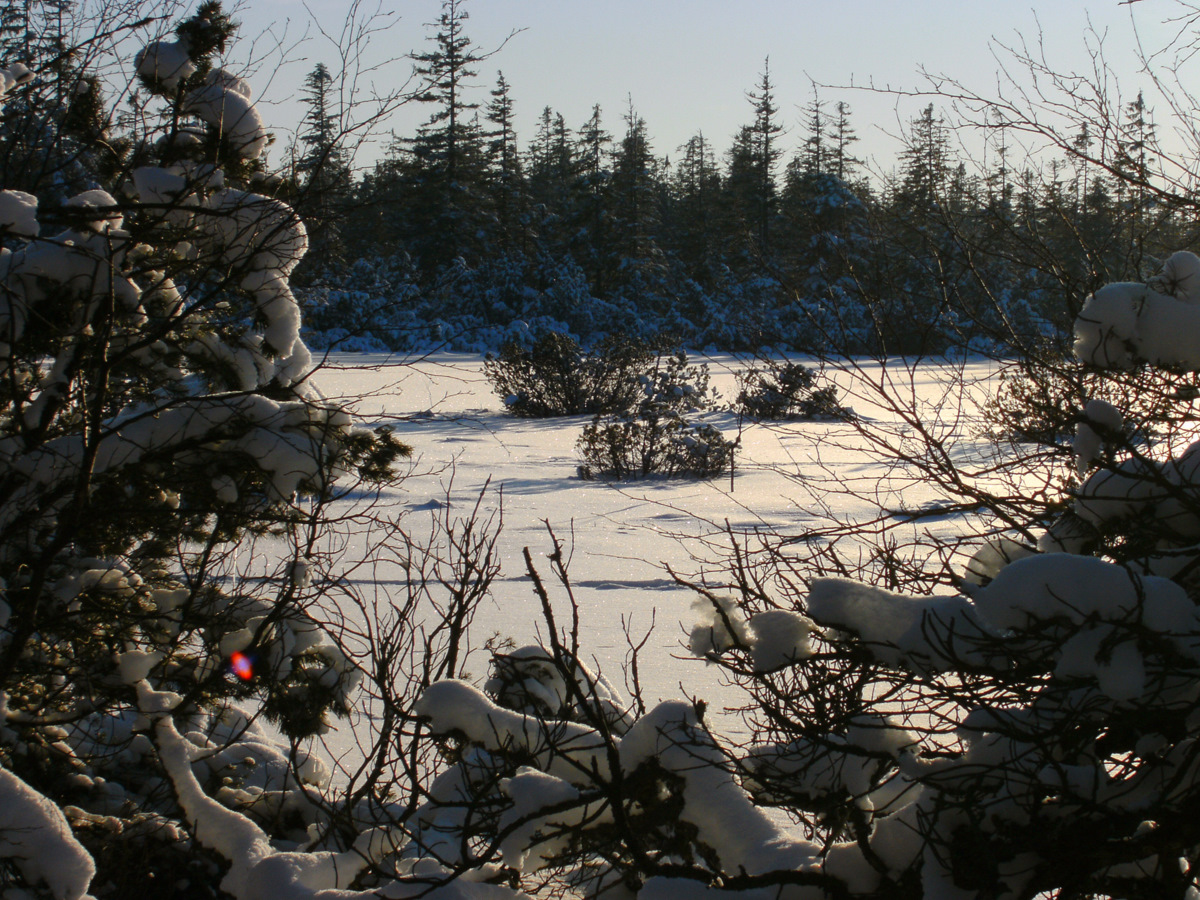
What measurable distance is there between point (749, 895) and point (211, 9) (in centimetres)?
342

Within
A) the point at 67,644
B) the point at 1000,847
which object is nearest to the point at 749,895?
the point at 1000,847

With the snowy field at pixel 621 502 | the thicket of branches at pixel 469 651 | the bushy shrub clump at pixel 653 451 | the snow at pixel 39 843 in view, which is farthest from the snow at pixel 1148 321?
the bushy shrub clump at pixel 653 451

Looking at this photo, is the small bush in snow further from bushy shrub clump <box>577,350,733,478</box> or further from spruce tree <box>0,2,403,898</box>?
spruce tree <box>0,2,403,898</box>

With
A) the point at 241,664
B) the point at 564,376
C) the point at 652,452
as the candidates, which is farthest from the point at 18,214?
the point at 564,376

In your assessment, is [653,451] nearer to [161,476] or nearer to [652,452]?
[652,452]

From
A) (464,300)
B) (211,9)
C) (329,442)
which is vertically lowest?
(329,442)

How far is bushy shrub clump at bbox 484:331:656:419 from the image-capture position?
15656 mm

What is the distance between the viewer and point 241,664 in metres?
3.08

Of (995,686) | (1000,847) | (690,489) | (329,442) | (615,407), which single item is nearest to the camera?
(1000,847)

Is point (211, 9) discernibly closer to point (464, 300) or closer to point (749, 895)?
point (749, 895)

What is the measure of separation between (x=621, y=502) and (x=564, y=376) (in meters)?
6.58

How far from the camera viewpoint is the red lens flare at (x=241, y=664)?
3.08m

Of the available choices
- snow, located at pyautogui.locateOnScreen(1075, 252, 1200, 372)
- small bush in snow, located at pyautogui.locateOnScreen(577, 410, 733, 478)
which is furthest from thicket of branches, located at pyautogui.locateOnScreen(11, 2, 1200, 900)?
small bush in snow, located at pyautogui.locateOnScreen(577, 410, 733, 478)

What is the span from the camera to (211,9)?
3.37 metres
